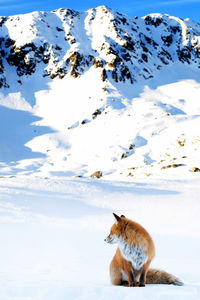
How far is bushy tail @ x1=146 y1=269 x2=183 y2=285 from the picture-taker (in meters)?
4.36

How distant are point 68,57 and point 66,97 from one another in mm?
14309

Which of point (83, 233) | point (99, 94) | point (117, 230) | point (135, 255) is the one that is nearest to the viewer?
point (135, 255)

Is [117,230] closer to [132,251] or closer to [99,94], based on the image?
[132,251]

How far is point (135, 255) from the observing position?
13.2 ft

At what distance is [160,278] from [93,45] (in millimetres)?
85119

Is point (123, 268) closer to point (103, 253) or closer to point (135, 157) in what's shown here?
point (103, 253)

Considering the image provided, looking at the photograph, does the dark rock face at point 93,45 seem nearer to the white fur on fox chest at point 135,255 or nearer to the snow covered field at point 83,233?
the snow covered field at point 83,233

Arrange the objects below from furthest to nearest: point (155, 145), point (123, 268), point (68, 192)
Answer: point (155, 145), point (68, 192), point (123, 268)

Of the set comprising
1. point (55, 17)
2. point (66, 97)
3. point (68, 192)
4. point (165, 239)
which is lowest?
point (165, 239)

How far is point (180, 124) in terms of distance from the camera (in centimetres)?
4725

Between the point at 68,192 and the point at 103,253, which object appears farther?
the point at 68,192

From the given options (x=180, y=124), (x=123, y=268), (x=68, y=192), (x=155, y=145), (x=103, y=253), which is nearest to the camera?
(x=123, y=268)

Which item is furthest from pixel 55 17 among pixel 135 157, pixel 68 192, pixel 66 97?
pixel 68 192

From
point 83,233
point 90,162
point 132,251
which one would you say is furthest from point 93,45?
point 132,251
